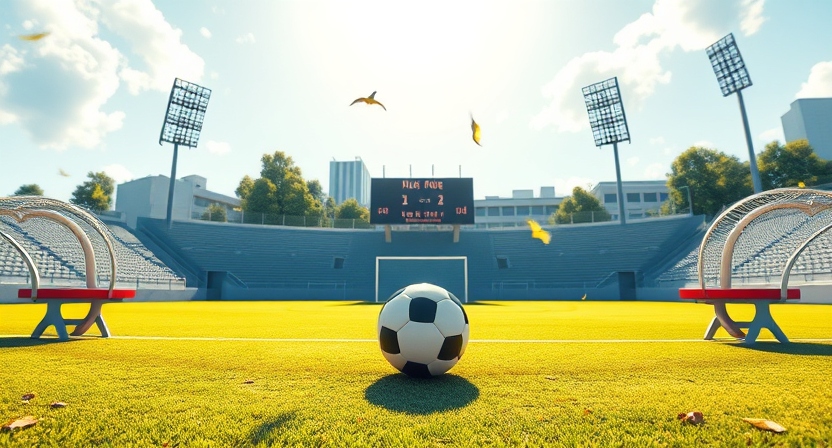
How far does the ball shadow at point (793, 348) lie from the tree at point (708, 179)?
153 ft

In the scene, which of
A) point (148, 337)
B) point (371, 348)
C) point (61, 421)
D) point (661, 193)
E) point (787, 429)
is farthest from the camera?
point (661, 193)

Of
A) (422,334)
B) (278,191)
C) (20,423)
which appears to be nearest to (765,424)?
(422,334)

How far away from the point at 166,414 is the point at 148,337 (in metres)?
5.25

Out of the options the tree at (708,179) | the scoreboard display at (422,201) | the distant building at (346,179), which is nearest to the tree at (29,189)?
the scoreboard display at (422,201)

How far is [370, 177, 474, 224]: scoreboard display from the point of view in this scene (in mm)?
30266

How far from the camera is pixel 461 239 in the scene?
38.4m

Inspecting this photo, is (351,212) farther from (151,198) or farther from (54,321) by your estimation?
(54,321)

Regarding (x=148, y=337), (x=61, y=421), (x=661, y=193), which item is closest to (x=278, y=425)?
(x=61, y=421)

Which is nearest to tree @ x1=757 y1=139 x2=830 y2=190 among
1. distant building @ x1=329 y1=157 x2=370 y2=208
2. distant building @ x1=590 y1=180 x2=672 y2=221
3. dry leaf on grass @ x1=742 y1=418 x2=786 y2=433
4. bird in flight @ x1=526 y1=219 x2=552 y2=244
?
distant building @ x1=590 y1=180 x2=672 y2=221

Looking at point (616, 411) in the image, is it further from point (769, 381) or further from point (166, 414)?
point (166, 414)

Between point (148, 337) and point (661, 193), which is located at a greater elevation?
point (661, 193)

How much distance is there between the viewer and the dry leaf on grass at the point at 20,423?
8.50 feet

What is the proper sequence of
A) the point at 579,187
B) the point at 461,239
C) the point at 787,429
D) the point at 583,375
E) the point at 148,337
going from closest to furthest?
the point at 787,429 < the point at 583,375 < the point at 148,337 < the point at 461,239 < the point at 579,187

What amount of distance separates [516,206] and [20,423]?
74.3 m
